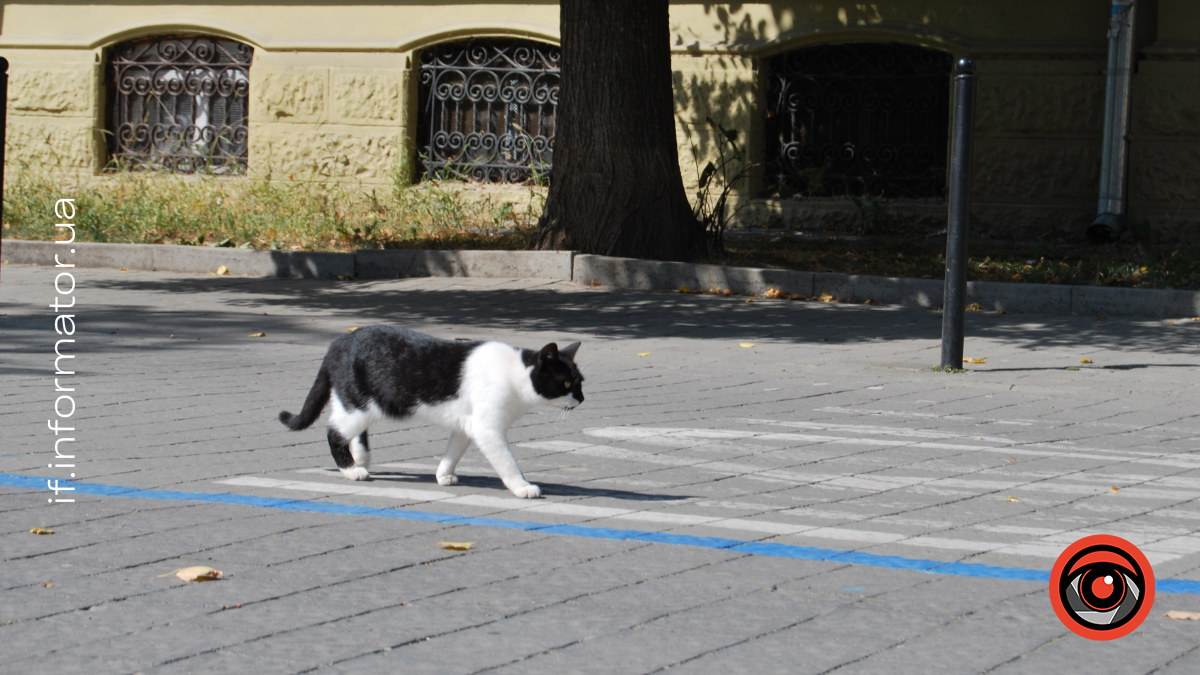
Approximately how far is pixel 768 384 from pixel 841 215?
28.7 feet

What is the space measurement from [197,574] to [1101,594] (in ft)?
8.30

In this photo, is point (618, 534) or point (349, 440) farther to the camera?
point (349, 440)

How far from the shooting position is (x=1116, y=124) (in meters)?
15.0

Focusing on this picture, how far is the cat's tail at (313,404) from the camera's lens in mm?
5254

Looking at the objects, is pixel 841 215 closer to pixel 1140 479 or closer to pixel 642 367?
pixel 642 367

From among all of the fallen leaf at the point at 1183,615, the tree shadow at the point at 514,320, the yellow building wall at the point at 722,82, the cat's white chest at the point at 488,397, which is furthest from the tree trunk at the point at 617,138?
the fallen leaf at the point at 1183,615

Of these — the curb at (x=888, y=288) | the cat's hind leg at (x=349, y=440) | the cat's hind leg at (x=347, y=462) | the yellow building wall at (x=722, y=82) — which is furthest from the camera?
the yellow building wall at (x=722, y=82)

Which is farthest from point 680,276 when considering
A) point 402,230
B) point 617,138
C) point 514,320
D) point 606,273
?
point 402,230

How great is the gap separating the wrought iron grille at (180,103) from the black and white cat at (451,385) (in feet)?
48.3

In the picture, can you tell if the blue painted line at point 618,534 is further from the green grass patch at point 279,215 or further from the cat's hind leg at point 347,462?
the green grass patch at point 279,215

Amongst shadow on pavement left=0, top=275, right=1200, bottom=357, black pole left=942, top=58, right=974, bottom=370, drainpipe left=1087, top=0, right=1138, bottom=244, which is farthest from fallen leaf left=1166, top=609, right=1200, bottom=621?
drainpipe left=1087, top=0, right=1138, bottom=244

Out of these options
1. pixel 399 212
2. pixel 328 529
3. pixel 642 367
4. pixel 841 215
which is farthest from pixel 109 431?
pixel 841 215

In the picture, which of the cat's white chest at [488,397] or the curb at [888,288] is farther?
the curb at [888,288]

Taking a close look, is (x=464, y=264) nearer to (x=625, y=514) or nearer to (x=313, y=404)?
(x=313, y=404)
